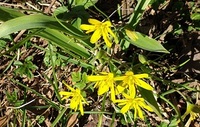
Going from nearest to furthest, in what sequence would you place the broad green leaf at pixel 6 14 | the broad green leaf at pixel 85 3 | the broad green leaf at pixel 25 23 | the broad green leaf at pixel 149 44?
the broad green leaf at pixel 25 23
the broad green leaf at pixel 6 14
the broad green leaf at pixel 149 44
the broad green leaf at pixel 85 3

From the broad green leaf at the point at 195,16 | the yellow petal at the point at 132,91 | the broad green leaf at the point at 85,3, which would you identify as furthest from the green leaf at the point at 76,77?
the broad green leaf at the point at 195,16

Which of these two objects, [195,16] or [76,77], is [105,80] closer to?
[76,77]

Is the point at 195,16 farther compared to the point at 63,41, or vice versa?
the point at 195,16

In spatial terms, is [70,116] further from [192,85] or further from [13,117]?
[192,85]

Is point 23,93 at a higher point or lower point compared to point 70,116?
higher

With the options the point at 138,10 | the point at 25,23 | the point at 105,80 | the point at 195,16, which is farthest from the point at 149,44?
the point at 25,23

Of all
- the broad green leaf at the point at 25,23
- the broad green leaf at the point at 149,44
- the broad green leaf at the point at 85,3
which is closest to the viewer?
the broad green leaf at the point at 25,23

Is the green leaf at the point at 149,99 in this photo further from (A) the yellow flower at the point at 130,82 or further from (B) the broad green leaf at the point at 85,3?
(B) the broad green leaf at the point at 85,3

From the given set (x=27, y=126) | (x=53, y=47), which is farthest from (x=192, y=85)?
(x=27, y=126)
